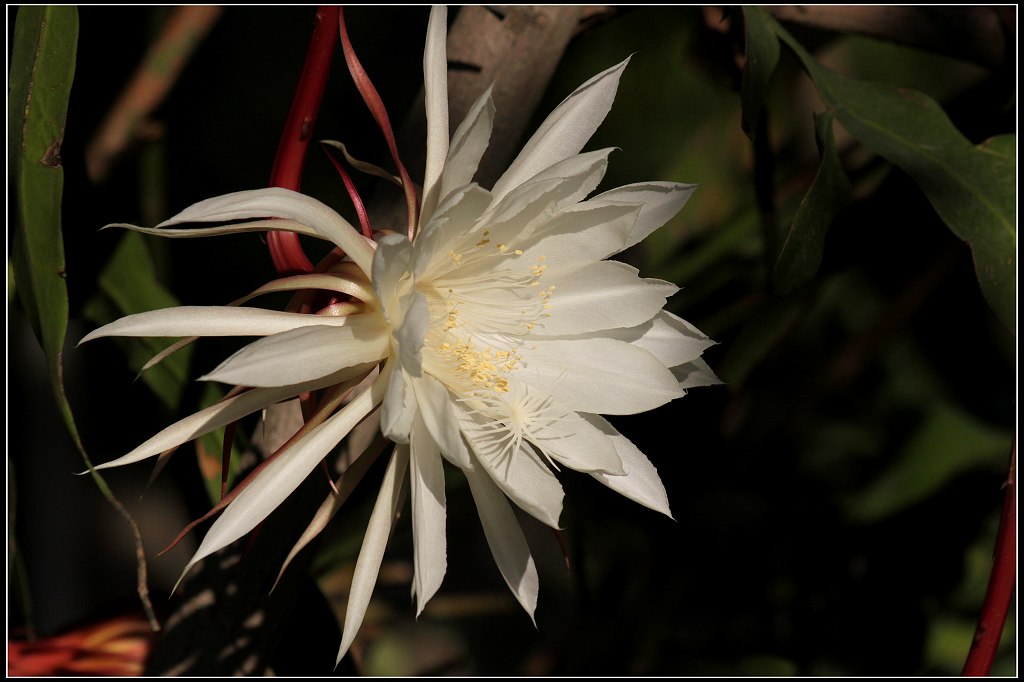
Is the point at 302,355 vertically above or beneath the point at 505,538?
above

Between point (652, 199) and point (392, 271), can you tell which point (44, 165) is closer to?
point (392, 271)

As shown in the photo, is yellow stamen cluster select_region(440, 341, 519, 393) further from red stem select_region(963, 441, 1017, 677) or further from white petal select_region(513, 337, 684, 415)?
red stem select_region(963, 441, 1017, 677)

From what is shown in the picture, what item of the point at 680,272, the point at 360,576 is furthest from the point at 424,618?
the point at 360,576

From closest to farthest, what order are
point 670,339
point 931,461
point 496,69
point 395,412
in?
1. point 395,412
2. point 670,339
3. point 496,69
4. point 931,461

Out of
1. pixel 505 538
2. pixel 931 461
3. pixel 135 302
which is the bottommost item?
pixel 931 461

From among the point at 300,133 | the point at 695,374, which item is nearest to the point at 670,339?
the point at 695,374

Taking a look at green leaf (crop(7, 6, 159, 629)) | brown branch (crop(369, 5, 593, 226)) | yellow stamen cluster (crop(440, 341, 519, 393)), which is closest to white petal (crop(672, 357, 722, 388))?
yellow stamen cluster (crop(440, 341, 519, 393))

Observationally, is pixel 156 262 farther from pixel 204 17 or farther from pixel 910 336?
pixel 910 336
